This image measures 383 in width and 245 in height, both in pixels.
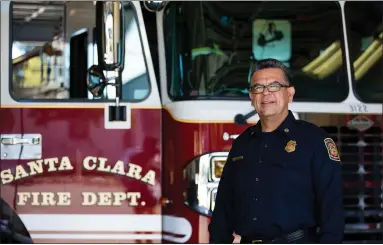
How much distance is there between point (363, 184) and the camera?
4.83m

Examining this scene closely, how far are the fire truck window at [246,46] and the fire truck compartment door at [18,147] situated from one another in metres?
0.90

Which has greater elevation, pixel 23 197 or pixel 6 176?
pixel 6 176

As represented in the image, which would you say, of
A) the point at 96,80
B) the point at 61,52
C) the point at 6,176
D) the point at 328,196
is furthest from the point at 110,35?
the point at 328,196

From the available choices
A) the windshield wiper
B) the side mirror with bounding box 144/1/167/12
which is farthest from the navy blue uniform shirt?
the side mirror with bounding box 144/1/167/12

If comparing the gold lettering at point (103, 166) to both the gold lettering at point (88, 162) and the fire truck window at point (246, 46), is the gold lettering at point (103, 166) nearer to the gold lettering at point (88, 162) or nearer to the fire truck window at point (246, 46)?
the gold lettering at point (88, 162)

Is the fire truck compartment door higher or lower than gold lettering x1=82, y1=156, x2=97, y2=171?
higher

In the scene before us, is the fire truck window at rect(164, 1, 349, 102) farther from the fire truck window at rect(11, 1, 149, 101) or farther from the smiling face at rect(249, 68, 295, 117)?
the smiling face at rect(249, 68, 295, 117)

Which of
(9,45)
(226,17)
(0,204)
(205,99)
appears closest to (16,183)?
(0,204)

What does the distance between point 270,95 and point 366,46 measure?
2157mm

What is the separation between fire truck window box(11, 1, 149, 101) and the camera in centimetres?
474

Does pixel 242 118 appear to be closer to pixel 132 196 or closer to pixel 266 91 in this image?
pixel 132 196

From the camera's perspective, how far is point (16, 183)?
15.4 feet

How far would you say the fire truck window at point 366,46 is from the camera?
4898mm

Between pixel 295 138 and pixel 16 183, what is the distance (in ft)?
7.28
